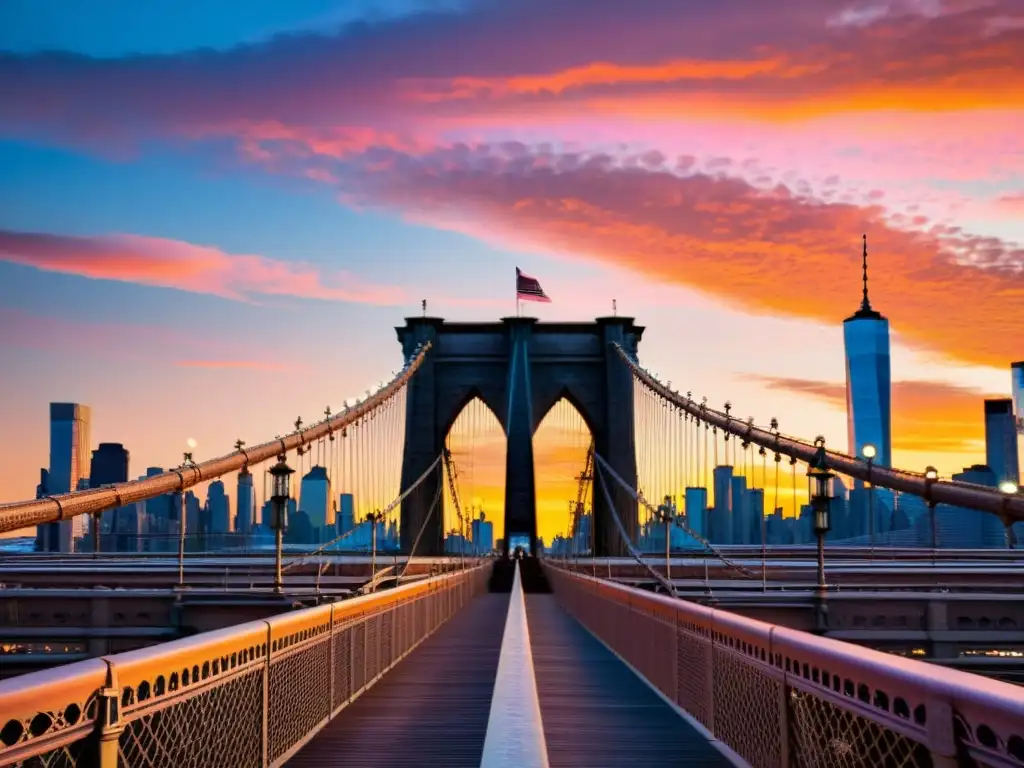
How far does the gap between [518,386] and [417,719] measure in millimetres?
63432

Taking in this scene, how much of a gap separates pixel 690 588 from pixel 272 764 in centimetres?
2285

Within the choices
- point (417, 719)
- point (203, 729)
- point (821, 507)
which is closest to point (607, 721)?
point (417, 719)

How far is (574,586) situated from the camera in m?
32.2

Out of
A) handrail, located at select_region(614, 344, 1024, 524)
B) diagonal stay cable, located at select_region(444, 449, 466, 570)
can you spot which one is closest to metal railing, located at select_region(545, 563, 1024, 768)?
handrail, located at select_region(614, 344, 1024, 524)

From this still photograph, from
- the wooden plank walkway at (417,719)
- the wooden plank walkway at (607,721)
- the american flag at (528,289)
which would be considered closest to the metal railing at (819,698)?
the wooden plank walkway at (607,721)

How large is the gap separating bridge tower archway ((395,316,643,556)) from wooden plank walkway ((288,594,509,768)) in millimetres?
55542

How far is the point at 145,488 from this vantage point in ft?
92.0

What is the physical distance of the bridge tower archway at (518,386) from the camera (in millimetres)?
75875

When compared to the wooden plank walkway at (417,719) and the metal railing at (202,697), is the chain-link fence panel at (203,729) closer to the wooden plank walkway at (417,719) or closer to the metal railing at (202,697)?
the metal railing at (202,697)

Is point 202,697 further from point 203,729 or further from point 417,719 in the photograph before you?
point 417,719

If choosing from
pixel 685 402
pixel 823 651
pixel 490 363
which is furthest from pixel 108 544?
pixel 823 651

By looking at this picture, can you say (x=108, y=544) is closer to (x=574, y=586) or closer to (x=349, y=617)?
(x=574, y=586)

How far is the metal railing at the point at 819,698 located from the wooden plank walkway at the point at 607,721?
11.0 inches

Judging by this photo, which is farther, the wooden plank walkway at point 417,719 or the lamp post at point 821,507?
the lamp post at point 821,507
